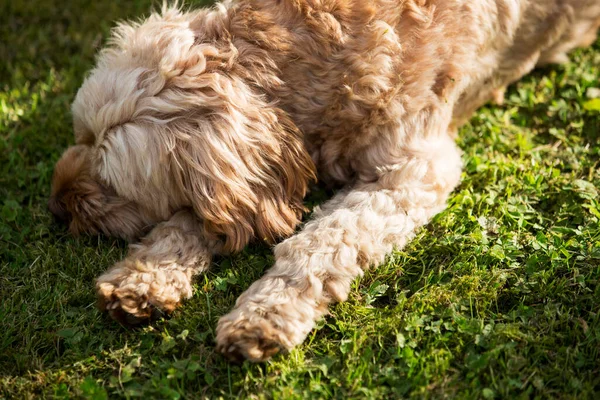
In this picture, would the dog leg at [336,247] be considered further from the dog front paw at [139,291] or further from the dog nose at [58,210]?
the dog nose at [58,210]

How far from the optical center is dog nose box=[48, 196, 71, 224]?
3730 millimetres

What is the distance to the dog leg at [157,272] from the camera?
10.6ft

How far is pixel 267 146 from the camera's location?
3369 mm

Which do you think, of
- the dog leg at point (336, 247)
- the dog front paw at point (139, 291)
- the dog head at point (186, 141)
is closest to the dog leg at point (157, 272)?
the dog front paw at point (139, 291)

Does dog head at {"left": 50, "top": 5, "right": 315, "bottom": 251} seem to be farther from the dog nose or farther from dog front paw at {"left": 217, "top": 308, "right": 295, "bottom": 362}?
dog front paw at {"left": 217, "top": 308, "right": 295, "bottom": 362}

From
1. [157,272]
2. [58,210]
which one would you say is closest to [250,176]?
[157,272]

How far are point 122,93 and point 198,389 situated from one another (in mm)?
1594

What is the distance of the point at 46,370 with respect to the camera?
Answer: 3.13 m

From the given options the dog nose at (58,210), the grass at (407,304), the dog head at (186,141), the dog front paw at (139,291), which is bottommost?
A: the grass at (407,304)

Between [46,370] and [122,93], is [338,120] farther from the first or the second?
[46,370]

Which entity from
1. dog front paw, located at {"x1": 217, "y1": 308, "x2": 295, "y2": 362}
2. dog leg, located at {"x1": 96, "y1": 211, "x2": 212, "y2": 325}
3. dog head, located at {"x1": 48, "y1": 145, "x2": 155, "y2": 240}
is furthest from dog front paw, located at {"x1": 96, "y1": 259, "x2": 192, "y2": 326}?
dog front paw, located at {"x1": 217, "y1": 308, "x2": 295, "y2": 362}

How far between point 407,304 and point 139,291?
55.2 inches

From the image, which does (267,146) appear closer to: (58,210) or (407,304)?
(407,304)

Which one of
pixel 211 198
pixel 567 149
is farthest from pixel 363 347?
pixel 567 149
